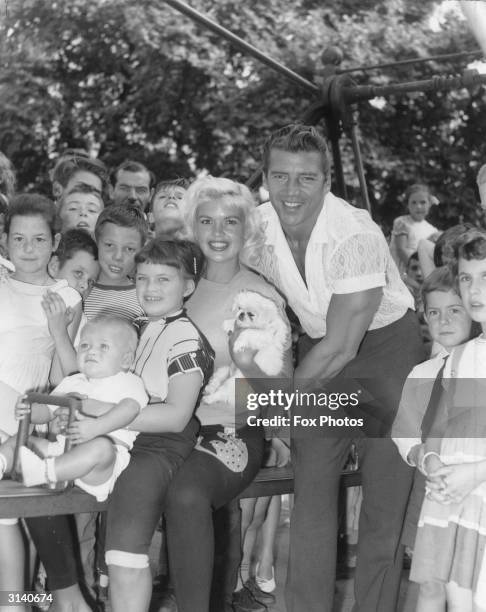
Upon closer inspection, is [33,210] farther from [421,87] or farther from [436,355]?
[421,87]

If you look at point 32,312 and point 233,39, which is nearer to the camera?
point 32,312

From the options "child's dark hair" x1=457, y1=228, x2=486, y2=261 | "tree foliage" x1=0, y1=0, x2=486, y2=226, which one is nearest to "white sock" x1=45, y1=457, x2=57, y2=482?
"child's dark hair" x1=457, y1=228, x2=486, y2=261

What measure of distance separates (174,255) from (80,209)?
1245 millimetres

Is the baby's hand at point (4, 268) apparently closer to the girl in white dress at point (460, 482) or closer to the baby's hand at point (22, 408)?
the baby's hand at point (22, 408)

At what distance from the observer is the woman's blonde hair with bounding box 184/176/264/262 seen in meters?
3.12

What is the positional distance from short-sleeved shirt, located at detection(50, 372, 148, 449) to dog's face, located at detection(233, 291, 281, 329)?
1.33ft

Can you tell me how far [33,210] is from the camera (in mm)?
3252

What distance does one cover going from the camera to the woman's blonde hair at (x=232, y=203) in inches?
123

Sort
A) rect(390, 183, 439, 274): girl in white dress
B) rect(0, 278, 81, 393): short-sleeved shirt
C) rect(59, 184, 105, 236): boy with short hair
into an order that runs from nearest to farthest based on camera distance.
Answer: rect(0, 278, 81, 393): short-sleeved shirt
rect(59, 184, 105, 236): boy with short hair
rect(390, 183, 439, 274): girl in white dress

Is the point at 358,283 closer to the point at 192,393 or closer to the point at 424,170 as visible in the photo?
the point at 192,393

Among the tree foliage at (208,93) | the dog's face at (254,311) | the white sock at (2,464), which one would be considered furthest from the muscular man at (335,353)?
the tree foliage at (208,93)

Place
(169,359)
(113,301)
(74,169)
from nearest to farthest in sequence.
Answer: (169,359) < (113,301) < (74,169)

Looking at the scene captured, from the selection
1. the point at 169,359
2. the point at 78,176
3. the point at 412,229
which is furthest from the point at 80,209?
the point at 412,229
